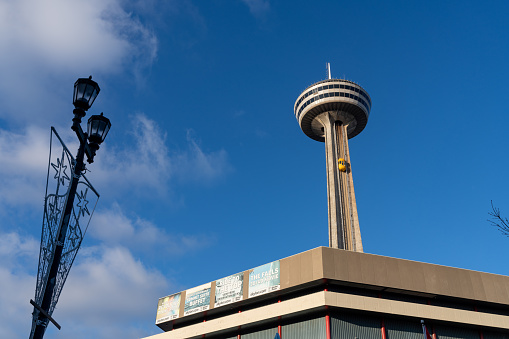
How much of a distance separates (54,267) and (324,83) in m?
79.2

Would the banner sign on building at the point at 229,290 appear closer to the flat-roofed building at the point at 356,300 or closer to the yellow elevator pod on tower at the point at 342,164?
the flat-roofed building at the point at 356,300

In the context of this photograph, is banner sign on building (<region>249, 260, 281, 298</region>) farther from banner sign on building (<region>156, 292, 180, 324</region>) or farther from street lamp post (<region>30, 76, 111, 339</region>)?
street lamp post (<region>30, 76, 111, 339</region>)

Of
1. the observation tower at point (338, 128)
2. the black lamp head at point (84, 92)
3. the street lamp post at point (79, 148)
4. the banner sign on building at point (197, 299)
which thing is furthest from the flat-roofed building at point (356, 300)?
the black lamp head at point (84, 92)

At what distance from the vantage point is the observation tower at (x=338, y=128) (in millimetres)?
73812

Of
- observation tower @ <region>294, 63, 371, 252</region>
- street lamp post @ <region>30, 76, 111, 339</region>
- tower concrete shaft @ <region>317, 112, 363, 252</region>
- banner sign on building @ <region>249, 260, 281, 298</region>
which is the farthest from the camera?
observation tower @ <region>294, 63, 371, 252</region>

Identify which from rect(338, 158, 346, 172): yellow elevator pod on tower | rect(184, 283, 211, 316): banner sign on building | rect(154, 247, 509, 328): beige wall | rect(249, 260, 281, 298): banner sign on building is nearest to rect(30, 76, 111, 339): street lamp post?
rect(154, 247, 509, 328): beige wall

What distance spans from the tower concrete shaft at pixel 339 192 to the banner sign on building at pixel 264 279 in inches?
906

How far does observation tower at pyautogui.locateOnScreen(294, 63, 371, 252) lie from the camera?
7381 cm

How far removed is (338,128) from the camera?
8650 cm

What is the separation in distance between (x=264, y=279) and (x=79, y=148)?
4159 centimetres

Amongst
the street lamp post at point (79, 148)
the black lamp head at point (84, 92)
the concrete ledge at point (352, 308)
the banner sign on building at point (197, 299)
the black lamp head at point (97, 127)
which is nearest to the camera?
the street lamp post at point (79, 148)

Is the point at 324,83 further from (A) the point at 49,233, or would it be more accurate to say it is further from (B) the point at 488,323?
(A) the point at 49,233

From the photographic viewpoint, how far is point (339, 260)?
46.3 metres

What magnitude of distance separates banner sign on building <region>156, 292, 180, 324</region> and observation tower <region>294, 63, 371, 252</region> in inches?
1044
